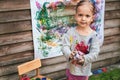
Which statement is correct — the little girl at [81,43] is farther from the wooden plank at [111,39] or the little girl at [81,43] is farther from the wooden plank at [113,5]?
the wooden plank at [111,39]

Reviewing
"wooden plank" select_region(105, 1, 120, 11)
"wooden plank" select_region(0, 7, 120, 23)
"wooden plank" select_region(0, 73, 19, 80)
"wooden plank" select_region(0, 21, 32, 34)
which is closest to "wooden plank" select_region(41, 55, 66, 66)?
"wooden plank" select_region(0, 73, 19, 80)

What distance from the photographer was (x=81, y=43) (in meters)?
3.82

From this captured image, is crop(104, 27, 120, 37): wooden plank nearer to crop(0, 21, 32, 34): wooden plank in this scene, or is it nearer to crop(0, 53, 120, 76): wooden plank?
crop(0, 53, 120, 76): wooden plank

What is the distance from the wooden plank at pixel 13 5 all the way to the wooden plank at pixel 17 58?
854 millimetres

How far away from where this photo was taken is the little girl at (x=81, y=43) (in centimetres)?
369

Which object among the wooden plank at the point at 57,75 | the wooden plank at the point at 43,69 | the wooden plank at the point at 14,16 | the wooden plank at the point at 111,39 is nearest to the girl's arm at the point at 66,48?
the wooden plank at the point at 14,16

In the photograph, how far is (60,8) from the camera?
5.18 meters

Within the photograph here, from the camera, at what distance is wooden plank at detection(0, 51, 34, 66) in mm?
4880

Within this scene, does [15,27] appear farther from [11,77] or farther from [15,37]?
[11,77]

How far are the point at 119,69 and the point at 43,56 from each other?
1.95 metres

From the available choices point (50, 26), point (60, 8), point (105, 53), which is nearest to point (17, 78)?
point (50, 26)

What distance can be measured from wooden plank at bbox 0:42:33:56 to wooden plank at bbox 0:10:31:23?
47 cm

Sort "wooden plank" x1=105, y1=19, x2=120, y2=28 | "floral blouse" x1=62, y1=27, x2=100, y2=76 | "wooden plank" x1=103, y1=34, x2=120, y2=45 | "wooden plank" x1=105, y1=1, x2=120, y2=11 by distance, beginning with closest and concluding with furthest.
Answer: "floral blouse" x1=62, y1=27, x2=100, y2=76, "wooden plank" x1=105, y1=1, x2=120, y2=11, "wooden plank" x1=105, y1=19, x2=120, y2=28, "wooden plank" x1=103, y1=34, x2=120, y2=45

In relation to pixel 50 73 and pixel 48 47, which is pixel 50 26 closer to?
pixel 48 47
